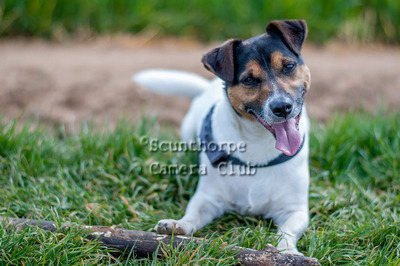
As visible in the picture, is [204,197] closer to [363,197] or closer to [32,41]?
[363,197]

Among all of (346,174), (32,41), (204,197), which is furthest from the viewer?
(32,41)

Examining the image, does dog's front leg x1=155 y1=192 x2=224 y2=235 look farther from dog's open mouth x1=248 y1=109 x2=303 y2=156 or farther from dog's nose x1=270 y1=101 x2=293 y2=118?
dog's nose x1=270 y1=101 x2=293 y2=118

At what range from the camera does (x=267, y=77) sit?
8.41ft

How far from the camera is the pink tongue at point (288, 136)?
2.59 m

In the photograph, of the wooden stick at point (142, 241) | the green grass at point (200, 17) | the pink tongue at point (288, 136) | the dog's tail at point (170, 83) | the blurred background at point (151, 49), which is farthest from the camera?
the green grass at point (200, 17)

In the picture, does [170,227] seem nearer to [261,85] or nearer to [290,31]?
[261,85]

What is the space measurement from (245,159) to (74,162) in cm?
143

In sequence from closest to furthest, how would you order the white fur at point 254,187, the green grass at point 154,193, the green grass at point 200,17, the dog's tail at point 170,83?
the green grass at point 154,193 < the white fur at point 254,187 < the dog's tail at point 170,83 < the green grass at point 200,17

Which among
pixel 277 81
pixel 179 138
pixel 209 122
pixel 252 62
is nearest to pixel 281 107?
pixel 277 81

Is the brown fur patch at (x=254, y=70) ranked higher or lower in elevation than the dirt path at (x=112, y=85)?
higher

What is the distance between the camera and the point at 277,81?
8.36 feet

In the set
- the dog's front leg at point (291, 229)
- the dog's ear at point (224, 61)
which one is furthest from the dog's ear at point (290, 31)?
the dog's front leg at point (291, 229)

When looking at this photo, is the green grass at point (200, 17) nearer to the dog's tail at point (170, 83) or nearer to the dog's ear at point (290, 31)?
the dog's tail at point (170, 83)

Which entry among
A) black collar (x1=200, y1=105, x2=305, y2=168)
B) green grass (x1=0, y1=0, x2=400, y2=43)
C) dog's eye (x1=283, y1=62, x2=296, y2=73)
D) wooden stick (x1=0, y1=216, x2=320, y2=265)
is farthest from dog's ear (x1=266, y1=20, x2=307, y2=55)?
green grass (x1=0, y1=0, x2=400, y2=43)
